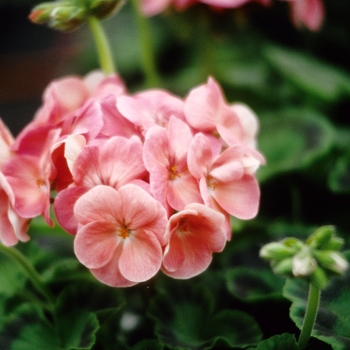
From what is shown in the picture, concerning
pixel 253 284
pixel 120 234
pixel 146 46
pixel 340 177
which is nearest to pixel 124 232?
pixel 120 234

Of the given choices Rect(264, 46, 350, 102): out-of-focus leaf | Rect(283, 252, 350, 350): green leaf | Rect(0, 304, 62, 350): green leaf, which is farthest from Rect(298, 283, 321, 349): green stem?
Rect(264, 46, 350, 102): out-of-focus leaf

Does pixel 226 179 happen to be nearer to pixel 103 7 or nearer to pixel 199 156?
pixel 199 156

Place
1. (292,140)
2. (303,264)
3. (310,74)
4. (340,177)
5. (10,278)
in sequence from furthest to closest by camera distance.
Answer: (310,74), (292,140), (340,177), (10,278), (303,264)

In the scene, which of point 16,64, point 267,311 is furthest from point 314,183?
point 16,64

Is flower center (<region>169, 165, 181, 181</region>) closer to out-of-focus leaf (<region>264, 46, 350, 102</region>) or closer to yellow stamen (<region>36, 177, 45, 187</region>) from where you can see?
yellow stamen (<region>36, 177, 45, 187</region>)

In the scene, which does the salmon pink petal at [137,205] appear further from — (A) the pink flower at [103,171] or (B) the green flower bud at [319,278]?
(B) the green flower bud at [319,278]

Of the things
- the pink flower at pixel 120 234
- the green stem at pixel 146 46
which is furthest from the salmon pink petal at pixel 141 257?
the green stem at pixel 146 46

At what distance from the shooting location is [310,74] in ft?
A: 3.21

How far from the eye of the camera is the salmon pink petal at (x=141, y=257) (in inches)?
17.1

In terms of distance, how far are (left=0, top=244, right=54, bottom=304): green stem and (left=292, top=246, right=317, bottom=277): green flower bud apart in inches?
11.6

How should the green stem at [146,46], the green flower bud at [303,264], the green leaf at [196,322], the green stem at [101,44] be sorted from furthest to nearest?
the green stem at [146,46] < the green stem at [101,44] < the green leaf at [196,322] < the green flower bud at [303,264]

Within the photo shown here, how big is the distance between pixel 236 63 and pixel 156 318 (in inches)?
30.4

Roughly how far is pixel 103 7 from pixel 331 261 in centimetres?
39

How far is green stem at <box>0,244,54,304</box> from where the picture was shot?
542 millimetres
